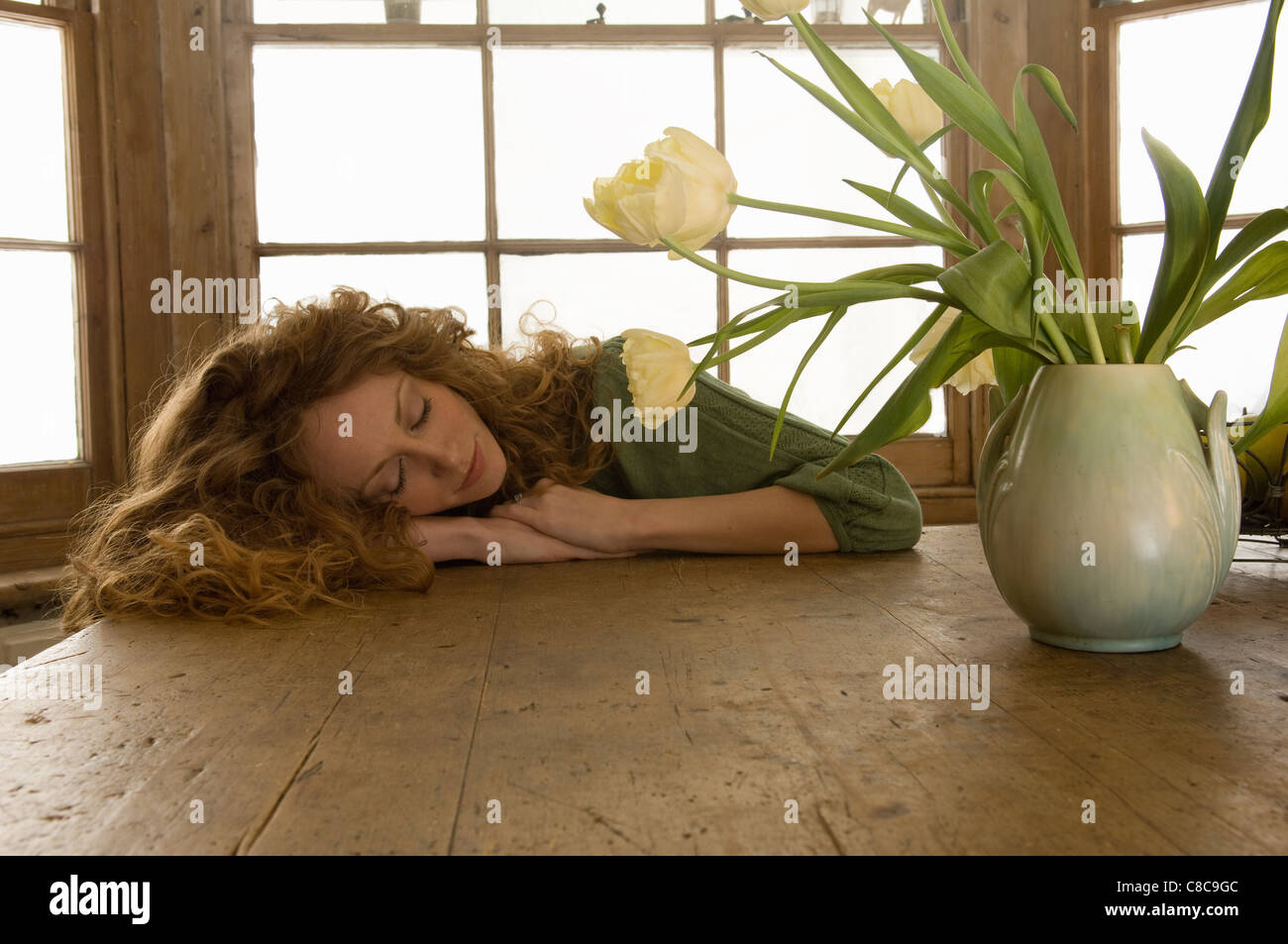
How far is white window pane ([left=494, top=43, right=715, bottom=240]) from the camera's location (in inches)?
90.6

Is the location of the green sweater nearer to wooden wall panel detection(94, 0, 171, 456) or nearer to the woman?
the woman

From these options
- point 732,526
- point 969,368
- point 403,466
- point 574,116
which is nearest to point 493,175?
point 574,116

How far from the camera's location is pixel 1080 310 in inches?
31.4

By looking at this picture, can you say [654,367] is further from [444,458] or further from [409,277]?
[409,277]

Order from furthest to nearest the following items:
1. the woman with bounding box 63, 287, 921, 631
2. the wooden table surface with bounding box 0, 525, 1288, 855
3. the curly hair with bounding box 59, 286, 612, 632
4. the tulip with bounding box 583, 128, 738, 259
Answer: the woman with bounding box 63, 287, 921, 631 → the curly hair with bounding box 59, 286, 612, 632 → the tulip with bounding box 583, 128, 738, 259 → the wooden table surface with bounding box 0, 525, 1288, 855

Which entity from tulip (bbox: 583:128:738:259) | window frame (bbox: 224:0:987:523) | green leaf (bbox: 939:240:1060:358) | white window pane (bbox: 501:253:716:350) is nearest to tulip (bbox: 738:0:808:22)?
tulip (bbox: 583:128:738:259)

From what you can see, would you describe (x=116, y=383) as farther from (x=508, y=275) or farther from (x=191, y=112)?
(x=508, y=275)

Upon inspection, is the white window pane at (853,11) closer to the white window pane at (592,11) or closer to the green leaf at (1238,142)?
the white window pane at (592,11)

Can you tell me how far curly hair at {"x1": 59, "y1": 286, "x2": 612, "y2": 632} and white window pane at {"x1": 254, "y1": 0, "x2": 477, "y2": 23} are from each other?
2.96 ft

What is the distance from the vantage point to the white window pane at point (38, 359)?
6.68 ft

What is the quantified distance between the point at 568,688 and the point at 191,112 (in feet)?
5.97

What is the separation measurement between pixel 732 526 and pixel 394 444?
Result: 45 cm

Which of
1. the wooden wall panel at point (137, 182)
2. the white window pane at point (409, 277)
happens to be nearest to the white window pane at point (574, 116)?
the white window pane at point (409, 277)

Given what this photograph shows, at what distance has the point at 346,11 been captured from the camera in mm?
2246
